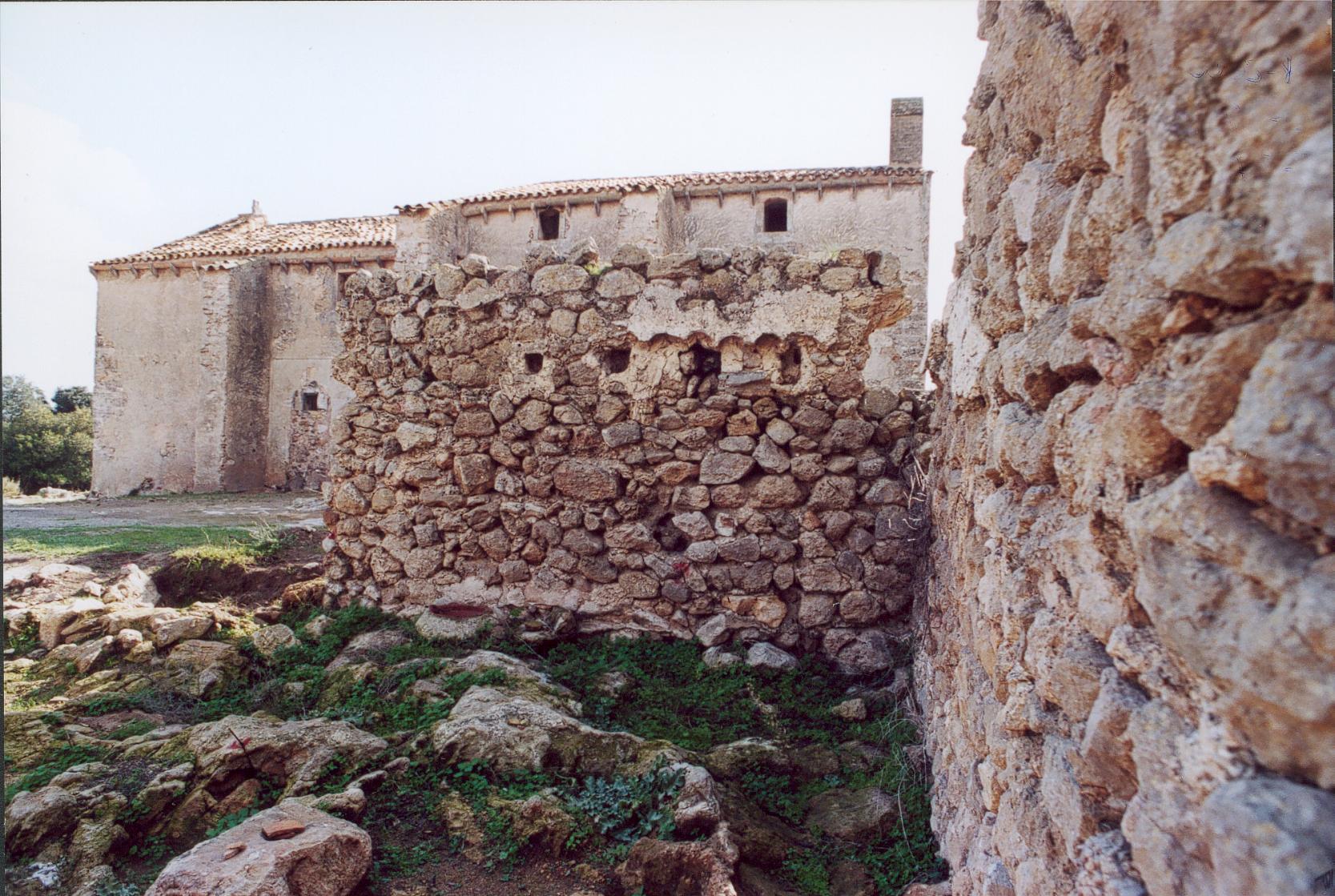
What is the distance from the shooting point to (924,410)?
5.11 m

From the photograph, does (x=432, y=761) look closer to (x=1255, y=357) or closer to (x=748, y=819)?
(x=748, y=819)

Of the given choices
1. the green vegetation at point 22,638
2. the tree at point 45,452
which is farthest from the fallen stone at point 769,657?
the tree at point 45,452

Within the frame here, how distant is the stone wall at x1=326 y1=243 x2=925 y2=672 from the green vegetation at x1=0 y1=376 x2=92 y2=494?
81.5 ft

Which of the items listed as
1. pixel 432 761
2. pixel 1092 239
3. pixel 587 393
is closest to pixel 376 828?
pixel 432 761

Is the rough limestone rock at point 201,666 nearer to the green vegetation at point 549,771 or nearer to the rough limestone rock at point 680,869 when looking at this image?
the green vegetation at point 549,771

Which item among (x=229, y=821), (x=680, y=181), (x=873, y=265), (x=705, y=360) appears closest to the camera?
(x=229, y=821)

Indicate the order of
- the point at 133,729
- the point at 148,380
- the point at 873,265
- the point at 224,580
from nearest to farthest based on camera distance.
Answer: the point at 133,729, the point at 873,265, the point at 224,580, the point at 148,380

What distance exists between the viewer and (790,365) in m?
5.13

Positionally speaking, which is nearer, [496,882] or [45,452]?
[496,882]

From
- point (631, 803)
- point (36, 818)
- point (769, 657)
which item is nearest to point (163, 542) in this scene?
point (36, 818)

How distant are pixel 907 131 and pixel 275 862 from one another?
1778 cm

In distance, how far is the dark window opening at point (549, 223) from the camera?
55.5ft

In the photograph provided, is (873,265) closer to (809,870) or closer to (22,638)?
(809,870)

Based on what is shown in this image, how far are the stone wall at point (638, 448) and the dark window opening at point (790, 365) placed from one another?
2 centimetres
